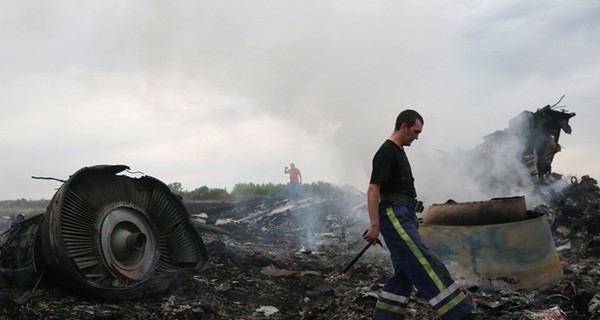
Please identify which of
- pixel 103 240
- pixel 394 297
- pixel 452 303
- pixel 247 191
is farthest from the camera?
pixel 247 191

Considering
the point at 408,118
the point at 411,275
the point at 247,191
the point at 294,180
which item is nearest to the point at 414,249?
the point at 411,275

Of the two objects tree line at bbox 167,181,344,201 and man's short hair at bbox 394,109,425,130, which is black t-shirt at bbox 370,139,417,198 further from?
tree line at bbox 167,181,344,201

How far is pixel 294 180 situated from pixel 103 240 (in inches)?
500

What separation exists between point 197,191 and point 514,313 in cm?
2019

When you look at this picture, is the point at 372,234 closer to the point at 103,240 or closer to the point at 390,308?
the point at 390,308

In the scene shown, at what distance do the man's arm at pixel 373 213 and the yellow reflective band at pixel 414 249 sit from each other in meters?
0.12

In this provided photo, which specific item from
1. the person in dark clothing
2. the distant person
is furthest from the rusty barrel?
the distant person

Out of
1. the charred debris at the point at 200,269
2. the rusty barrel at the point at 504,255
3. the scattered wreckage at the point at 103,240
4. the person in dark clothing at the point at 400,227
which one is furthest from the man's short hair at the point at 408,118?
the scattered wreckage at the point at 103,240

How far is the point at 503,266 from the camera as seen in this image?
545 centimetres

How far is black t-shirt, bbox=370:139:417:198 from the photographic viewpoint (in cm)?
383

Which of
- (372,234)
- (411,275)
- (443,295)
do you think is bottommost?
(443,295)

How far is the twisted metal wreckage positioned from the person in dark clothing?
2.05 meters

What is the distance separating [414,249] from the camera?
3594 mm

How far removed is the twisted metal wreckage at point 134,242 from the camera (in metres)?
5.03
